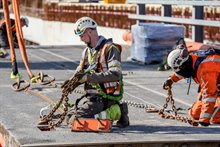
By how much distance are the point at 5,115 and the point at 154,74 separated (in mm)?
6247

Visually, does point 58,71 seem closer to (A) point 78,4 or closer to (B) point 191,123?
(B) point 191,123

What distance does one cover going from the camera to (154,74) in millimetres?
17219

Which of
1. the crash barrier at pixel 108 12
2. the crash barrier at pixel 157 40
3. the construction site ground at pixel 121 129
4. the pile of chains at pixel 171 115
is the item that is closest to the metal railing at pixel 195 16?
the crash barrier at pixel 157 40

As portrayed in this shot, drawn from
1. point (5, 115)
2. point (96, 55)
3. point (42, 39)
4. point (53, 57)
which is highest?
point (96, 55)

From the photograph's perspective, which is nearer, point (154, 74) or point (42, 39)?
point (154, 74)

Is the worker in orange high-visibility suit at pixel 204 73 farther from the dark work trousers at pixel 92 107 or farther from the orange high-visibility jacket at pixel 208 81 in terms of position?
the dark work trousers at pixel 92 107

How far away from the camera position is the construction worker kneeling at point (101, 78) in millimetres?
10055

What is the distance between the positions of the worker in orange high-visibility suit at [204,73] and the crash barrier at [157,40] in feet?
28.1

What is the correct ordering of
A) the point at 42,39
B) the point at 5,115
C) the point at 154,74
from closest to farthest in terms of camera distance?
the point at 5,115 < the point at 154,74 < the point at 42,39

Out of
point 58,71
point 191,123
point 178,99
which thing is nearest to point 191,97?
point 178,99

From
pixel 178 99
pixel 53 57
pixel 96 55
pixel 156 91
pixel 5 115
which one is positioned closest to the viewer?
pixel 96 55

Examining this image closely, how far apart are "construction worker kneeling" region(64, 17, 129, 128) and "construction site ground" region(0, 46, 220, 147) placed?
219 millimetres

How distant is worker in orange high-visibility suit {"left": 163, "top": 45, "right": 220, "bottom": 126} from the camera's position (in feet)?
33.8

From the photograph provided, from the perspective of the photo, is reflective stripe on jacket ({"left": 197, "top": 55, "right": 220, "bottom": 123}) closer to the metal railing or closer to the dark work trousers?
the dark work trousers
